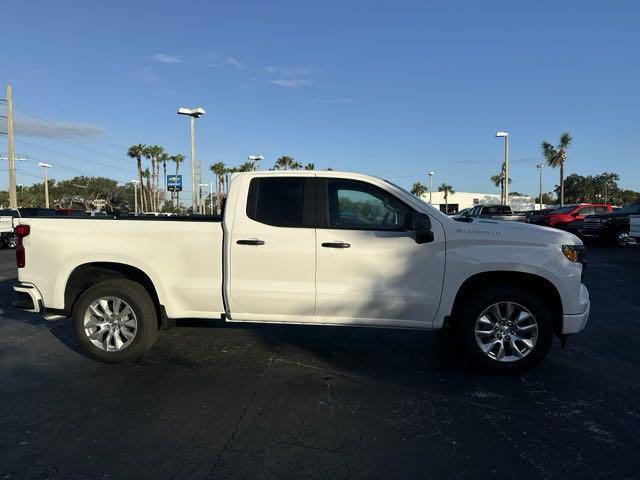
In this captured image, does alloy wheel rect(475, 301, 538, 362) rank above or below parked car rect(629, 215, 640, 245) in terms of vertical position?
below

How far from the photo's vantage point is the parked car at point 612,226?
1858 cm

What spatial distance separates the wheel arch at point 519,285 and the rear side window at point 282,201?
166cm

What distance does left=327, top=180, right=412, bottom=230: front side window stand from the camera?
4793mm

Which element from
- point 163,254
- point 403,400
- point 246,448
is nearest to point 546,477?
point 403,400

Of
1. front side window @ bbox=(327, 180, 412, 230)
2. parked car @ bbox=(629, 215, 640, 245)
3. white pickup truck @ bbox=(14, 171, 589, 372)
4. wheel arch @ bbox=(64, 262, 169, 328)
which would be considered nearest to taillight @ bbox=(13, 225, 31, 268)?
white pickup truck @ bbox=(14, 171, 589, 372)

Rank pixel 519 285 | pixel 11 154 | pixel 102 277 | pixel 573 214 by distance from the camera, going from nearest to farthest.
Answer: pixel 519 285 → pixel 102 277 → pixel 573 214 → pixel 11 154

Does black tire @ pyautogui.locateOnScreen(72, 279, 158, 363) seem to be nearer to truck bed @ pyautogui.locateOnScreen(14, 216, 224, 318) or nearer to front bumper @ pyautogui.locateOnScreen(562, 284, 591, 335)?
truck bed @ pyautogui.locateOnScreen(14, 216, 224, 318)

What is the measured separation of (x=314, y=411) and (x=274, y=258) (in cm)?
152

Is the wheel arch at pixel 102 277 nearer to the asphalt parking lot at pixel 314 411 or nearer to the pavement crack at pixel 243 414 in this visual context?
the asphalt parking lot at pixel 314 411

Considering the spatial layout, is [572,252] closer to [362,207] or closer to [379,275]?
[379,275]

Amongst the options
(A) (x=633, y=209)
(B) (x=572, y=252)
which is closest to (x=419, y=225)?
(B) (x=572, y=252)

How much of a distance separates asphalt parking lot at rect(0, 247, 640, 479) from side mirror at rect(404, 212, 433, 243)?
135 cm

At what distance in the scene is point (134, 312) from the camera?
496 centimetres

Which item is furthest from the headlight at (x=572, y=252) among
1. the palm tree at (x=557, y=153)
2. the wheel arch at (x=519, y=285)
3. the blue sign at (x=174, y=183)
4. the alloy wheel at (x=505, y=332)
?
the palm tree at (x=557, y=153)
